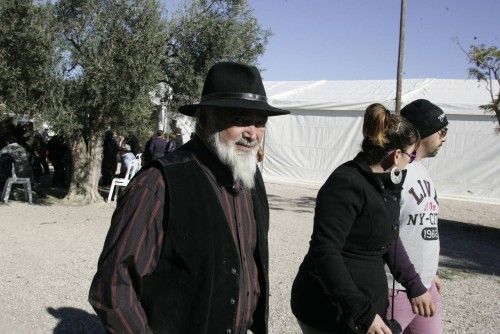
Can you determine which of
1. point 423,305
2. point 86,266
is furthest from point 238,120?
point 86,266

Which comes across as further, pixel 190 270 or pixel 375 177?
pixel 375 177

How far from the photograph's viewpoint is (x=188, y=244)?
1.71m

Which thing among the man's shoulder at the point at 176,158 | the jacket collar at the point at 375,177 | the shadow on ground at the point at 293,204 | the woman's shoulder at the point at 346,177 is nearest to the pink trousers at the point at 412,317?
the jacket collar at the point at 375,177

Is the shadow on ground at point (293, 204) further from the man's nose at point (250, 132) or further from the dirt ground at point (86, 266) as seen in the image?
the man's nose at point (250, 132)

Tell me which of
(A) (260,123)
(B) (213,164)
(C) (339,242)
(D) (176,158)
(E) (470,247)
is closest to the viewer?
(D) (176,158)

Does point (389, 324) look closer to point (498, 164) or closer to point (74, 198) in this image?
point (74, 198)

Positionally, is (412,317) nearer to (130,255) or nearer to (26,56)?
(130,255)

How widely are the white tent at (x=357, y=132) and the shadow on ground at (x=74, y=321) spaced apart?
1256 centimetres

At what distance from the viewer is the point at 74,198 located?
35.3 feet

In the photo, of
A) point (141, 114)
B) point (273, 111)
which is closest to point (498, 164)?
point (141, 114)

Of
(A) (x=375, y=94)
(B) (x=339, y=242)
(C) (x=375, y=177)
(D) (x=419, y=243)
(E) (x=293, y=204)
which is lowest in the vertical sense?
(E) (x=293, y=204)

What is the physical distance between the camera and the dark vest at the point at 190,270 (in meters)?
1.71

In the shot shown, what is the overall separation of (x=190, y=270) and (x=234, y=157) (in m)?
0.48

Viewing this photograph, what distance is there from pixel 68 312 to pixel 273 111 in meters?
3.40
